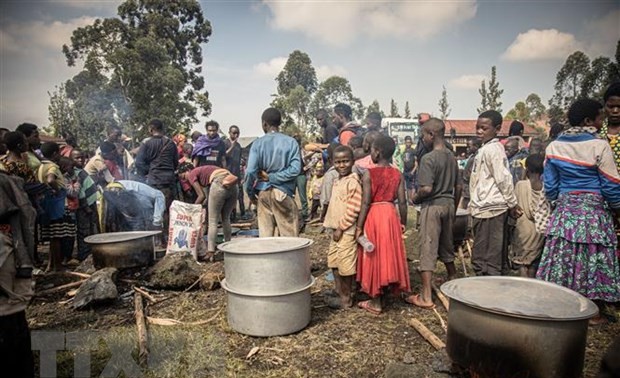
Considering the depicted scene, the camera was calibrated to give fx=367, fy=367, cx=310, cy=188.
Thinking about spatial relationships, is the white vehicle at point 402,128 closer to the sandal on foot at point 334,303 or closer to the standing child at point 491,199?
the standing child at point 491,199

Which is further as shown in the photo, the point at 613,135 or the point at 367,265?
the point at 367,265

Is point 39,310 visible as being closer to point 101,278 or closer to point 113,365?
point 101,278

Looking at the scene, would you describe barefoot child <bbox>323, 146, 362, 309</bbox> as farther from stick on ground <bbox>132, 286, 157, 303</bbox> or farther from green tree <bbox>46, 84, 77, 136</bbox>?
green tree <bbox>46, 84, 77, 136</bbox>

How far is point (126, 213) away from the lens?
6664 millimetres

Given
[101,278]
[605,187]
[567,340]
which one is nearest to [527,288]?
[567,340]

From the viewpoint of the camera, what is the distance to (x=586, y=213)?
141 inches

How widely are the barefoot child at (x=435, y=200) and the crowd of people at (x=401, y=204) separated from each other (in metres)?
0.01

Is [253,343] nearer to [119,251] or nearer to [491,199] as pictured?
[119,251]

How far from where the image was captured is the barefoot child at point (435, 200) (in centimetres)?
423

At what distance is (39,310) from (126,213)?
234 centimetres

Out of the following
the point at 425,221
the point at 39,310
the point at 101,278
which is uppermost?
the point at 425,221

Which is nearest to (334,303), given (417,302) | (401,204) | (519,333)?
(417,302)

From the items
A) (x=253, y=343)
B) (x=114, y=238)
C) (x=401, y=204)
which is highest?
(x=401, y=204)

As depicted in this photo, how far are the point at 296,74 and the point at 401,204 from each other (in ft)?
192
